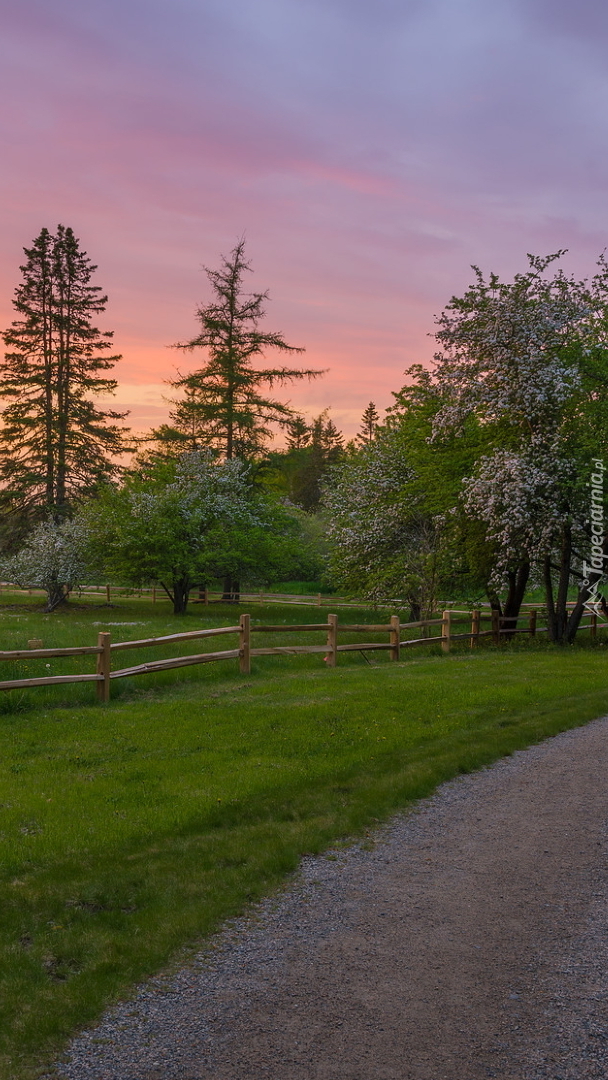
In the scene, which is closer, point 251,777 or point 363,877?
point 363,877

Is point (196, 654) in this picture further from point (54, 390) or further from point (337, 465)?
point (54, 390)

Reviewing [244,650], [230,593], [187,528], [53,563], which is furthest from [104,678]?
[230,593]

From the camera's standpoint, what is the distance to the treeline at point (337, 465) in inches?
936

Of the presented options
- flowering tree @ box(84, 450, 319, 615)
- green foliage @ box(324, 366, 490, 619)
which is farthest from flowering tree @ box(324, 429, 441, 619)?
flowering tree @ box(84, 450, 319, 615)

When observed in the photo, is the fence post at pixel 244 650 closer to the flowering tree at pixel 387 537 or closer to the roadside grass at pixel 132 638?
the roadside grass at pixel 132 638

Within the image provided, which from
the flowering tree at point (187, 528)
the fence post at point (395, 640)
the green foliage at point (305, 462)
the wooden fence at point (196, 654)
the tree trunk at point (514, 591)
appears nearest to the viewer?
the wooden fence at point (196, 654)

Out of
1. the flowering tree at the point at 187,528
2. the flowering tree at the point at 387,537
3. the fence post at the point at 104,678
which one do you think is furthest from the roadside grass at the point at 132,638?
the flowering tree at the point at 387,537

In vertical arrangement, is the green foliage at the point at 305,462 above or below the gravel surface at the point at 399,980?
above

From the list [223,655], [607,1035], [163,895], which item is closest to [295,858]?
[163,895]

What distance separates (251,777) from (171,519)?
2780cm

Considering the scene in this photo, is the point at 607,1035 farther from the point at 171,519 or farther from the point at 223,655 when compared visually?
the point at 171,519

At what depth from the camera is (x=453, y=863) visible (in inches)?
272

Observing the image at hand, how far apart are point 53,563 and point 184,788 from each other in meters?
34.0

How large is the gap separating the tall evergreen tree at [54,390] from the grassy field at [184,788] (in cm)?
3722
